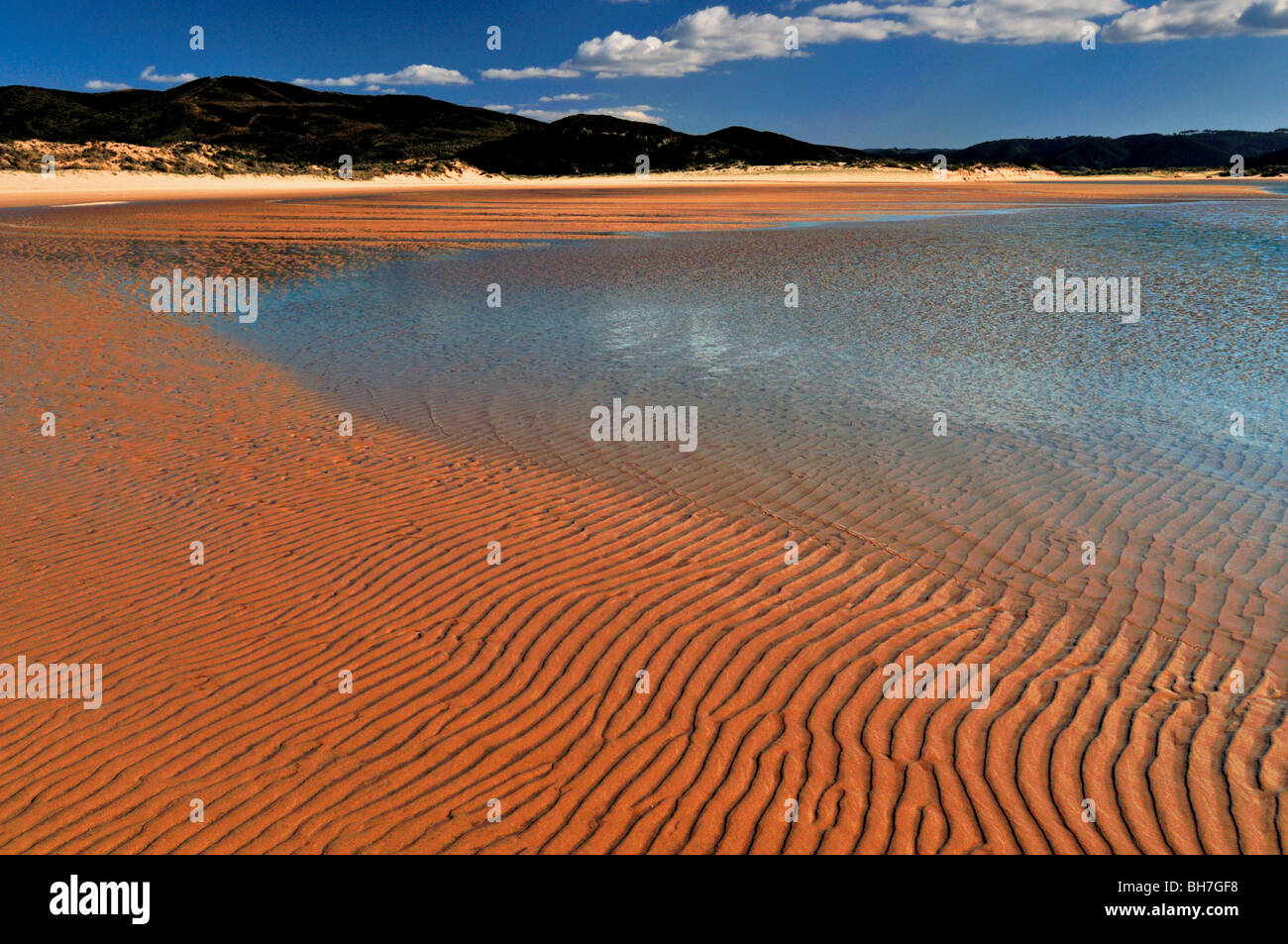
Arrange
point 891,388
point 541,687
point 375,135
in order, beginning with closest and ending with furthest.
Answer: point 541,687 < point 891,388 < point 375,135

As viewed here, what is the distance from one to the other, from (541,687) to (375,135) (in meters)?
128

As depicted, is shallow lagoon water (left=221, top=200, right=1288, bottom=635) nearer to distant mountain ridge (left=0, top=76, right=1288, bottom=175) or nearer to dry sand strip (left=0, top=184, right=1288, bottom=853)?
dry sand strip (left=0, top=184, right=1288, bottom=853)

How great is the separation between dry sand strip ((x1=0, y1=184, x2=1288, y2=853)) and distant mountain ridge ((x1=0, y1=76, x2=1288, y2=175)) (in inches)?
2765

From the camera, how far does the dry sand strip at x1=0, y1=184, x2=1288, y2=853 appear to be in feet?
12.8

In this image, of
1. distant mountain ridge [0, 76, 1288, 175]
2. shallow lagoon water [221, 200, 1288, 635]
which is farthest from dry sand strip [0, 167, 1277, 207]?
shallow lagoon water [221, 200, 1288, 635]

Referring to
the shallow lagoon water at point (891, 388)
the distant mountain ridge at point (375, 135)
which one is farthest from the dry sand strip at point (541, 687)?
the distant mountain ridge at point (375, 135)

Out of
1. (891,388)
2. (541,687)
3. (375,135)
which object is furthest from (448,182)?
(541,687)

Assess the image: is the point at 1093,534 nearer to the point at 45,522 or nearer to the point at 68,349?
the point at 45,522

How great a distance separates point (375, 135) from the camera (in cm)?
11719

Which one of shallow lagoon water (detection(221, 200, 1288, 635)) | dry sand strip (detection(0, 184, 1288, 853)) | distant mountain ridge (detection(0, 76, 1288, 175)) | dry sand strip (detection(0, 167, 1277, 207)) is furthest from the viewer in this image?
distant mountain ridge (detection(0, 76, 1288, 175))

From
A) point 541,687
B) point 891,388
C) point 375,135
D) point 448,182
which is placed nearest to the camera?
point 541,687

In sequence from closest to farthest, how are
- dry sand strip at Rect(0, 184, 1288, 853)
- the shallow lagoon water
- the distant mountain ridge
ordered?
dry sand strip at Rect(0, 184, 1288, 853), the shallow lagoon water, the distant mountain ridge

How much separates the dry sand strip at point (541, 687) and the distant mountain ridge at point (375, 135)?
70.2m

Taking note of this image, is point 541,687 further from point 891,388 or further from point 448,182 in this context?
point 448,182
